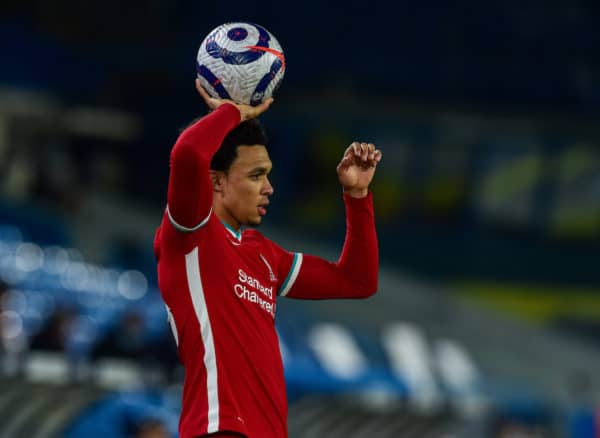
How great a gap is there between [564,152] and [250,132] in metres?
13.6

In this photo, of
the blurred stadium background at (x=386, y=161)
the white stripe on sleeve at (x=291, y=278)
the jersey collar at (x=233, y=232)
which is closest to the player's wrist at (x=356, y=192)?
the white stripe on sleeve at (x=291, y=278)

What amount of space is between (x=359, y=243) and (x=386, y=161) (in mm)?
13135

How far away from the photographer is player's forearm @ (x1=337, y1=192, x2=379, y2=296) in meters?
3.10

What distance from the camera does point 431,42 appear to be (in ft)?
47.1

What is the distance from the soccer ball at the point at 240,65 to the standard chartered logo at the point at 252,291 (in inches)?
16.9

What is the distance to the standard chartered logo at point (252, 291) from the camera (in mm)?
2791

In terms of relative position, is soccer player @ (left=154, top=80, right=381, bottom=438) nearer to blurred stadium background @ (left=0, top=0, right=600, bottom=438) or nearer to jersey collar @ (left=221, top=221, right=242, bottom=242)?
jersey collar @ (left=221, top=221, right=242, bottom=242)

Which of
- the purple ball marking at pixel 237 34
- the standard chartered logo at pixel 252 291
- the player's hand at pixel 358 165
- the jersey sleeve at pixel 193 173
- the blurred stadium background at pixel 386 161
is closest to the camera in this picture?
the jersey sleeve at pixel 193 173

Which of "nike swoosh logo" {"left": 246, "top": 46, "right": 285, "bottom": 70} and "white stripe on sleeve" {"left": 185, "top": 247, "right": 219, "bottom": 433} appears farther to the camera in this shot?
"nike swoosh logo" {"left": 246, "top": 46, "right": 285, "bottom": 70}

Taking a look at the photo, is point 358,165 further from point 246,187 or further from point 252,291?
point 252,291

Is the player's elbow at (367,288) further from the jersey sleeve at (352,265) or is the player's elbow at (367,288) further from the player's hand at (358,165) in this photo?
the player's hand at (358,165)

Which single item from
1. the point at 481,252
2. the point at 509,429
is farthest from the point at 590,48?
the point at 509,429

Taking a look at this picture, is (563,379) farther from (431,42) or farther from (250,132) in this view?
(250,132)

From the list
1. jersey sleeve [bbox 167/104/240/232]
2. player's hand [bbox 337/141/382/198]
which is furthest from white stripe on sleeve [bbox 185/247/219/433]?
player's hand [bbox 337/141/382/198]
